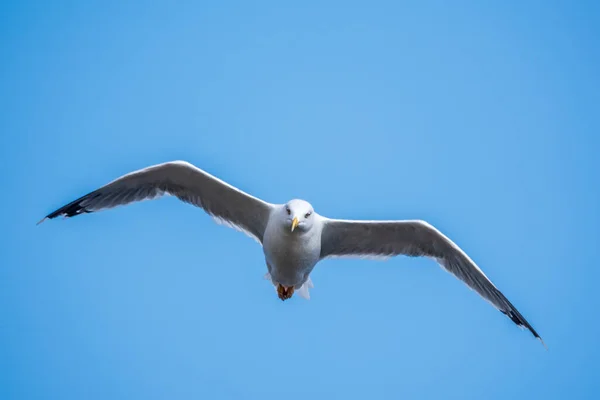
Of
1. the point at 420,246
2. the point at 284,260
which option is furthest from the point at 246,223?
the point at 420,246

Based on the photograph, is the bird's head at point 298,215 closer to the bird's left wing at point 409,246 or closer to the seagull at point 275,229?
the seagull at point 275,229

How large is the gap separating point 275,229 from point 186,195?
4.43ft

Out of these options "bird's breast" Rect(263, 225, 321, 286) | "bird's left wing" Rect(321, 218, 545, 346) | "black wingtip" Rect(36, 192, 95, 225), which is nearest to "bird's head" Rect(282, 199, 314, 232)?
"bird's breast" Rect(263, 225, 321, 286)

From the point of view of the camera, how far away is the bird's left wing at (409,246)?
8156 mm

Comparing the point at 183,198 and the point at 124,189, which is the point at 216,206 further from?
the point at 124,189

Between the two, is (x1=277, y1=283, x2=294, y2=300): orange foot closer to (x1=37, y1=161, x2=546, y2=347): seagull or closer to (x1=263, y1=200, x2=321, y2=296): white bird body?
(x1=37, y1=161, x2=546, y2=347): seagull

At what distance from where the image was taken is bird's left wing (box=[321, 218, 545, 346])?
8156 millimetres

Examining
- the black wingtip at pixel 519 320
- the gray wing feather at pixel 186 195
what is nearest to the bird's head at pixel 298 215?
the gray wing feather at pixel 186 195

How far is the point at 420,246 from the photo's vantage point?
27.7 feet

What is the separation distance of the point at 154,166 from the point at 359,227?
7.12ft

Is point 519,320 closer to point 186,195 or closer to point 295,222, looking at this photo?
point 295,222

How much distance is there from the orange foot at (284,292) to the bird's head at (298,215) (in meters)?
1.05

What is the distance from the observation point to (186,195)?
28.2 feet

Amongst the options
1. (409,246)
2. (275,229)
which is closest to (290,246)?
(275,229)
